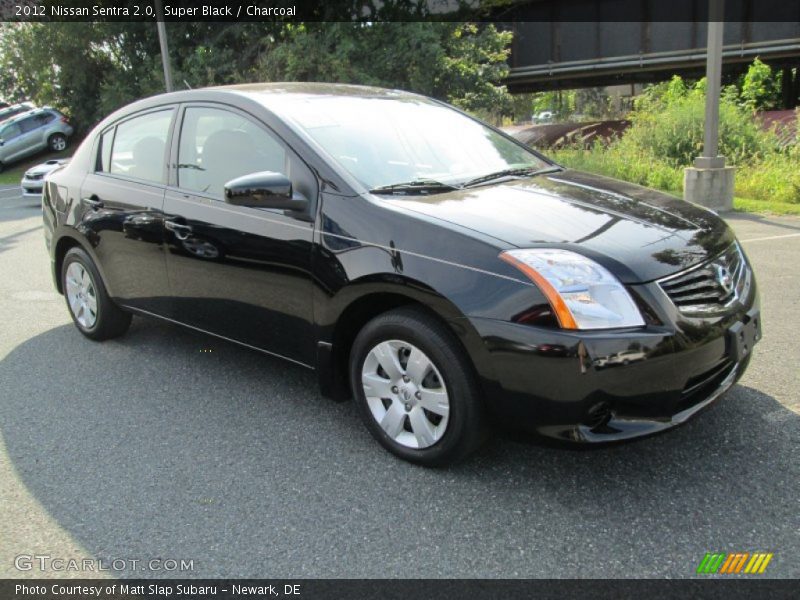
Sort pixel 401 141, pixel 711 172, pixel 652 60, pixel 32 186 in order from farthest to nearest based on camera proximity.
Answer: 1. pixel 652 60
2. pixel 32 186
3. pixel 711 172
4. pixel 401 141

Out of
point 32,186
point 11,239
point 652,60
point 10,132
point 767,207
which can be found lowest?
point 767,207

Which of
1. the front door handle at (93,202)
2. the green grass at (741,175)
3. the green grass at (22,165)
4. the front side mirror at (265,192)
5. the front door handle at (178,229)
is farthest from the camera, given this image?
the green grass at (22,165)

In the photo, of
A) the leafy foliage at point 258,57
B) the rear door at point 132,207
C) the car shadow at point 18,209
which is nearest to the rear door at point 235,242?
the rear door at point 132,207

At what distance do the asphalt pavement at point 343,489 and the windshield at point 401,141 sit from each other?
1344 millimetres

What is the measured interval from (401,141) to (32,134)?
26.5 m

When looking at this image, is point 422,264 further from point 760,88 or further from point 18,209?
point 760,88

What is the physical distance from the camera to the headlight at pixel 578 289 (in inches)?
106

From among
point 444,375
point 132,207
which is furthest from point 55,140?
point 444,375

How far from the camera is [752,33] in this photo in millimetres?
21547

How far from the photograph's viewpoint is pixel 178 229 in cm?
405

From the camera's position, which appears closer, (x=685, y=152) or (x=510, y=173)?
(x=510, y=173)

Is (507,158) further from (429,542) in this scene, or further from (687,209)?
(429,542)

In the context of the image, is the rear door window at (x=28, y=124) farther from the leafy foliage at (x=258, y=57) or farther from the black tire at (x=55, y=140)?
the leafy foliage at (x=258, y=57)

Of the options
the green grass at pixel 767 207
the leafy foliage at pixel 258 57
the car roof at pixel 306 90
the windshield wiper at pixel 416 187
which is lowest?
the green grass at pixel 767 207
